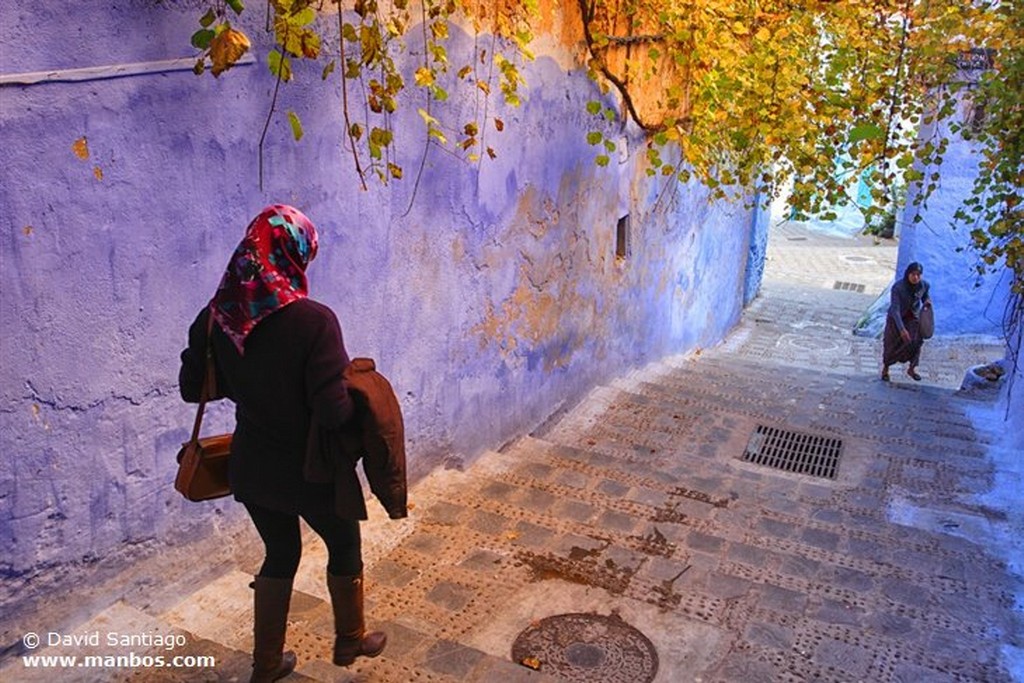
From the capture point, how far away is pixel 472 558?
424 cm

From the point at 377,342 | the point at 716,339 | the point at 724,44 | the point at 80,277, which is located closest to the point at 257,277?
the point at 80,277

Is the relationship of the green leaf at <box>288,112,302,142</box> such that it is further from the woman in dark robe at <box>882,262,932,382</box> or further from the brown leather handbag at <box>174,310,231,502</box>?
the woman in dark robe at <box>882,262,932,382</box>

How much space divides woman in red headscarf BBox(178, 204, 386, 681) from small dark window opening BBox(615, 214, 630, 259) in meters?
5.64

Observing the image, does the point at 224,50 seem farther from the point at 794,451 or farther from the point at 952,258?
the point at 952,258

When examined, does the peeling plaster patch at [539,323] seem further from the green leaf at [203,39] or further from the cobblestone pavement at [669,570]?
the green leaf at [203,39]

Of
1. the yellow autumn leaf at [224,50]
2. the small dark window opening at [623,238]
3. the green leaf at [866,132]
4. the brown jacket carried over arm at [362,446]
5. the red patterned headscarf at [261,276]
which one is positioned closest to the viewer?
the red patterned headscarf at [261,276]

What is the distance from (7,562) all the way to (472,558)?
2.04 meters

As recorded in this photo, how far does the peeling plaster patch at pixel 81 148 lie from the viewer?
2.87 m

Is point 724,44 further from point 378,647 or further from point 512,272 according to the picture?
point 378,647

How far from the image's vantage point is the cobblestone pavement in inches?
136

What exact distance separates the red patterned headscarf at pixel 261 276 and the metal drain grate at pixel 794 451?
15.8 ft

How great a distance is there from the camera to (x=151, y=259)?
3.20 meters

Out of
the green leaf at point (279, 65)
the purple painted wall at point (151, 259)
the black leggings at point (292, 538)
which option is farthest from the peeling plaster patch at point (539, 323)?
the black leggings at point (292, 538)

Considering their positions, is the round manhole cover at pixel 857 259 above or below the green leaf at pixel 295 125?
below
